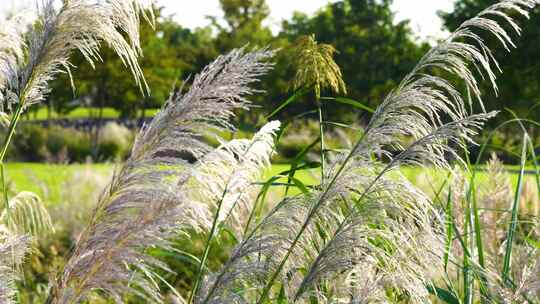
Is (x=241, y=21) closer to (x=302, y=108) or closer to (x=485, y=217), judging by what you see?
(x=302, y=108)

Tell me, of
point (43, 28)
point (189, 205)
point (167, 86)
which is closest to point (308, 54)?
point (43, 28)

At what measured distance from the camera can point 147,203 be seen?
1843 mm

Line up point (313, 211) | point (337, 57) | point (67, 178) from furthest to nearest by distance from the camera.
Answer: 1. point (337, 57)
2. point (67, 178)
3. point (313, 211)

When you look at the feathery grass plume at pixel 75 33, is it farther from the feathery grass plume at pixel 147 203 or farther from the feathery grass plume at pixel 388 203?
the feathery grass plume at pixel 388 203

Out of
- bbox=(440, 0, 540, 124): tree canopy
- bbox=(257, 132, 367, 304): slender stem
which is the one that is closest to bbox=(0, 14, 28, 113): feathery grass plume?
bbox=(257, 132, 367, 304): slender stem

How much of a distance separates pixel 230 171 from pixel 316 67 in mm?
532

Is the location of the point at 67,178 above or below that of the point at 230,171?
below

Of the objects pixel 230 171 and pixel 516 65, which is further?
pixel 516 65

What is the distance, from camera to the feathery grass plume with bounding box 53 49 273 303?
5.86 ft

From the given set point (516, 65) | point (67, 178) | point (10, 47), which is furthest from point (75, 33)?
point (516, 65)

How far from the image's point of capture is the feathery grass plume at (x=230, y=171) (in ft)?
7.20

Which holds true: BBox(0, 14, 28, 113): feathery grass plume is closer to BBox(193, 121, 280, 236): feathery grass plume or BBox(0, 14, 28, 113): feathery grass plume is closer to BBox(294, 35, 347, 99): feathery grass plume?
BBox(193, 121, 280, 236): feathery grass plume

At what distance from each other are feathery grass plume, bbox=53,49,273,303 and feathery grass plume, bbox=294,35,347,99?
1.97ft

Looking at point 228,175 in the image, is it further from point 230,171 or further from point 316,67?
point 316,67
